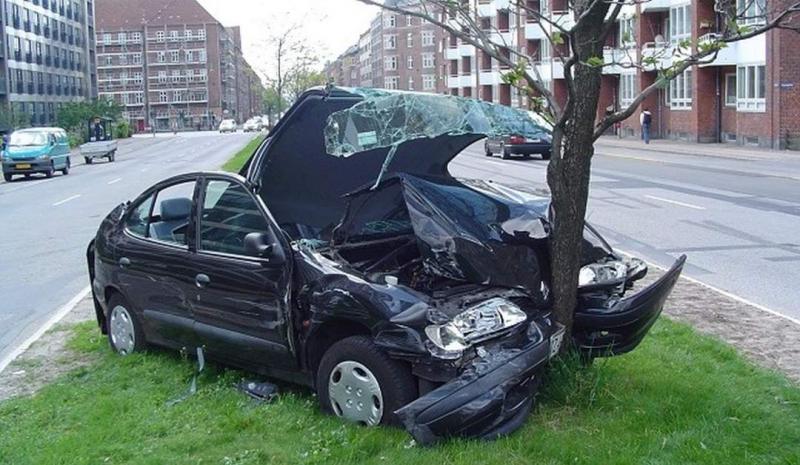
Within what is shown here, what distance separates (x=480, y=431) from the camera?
5.09 meters

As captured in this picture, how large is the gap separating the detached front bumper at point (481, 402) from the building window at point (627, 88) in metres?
48.9

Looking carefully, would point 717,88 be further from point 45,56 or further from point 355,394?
point 45,56

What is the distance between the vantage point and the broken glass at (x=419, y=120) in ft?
20.9

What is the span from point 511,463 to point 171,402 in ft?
8.01

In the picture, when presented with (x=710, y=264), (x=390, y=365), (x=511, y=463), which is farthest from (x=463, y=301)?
(x=710, y=264)

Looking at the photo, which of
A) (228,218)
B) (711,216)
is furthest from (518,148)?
(228,218)

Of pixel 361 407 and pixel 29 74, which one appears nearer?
pixel 361 407

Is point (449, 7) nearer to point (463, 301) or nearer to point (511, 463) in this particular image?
point (463, 301)

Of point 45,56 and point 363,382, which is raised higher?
point 45,56

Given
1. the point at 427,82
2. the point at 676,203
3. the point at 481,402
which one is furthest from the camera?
the point at 427,82

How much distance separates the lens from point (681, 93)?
1876 inches

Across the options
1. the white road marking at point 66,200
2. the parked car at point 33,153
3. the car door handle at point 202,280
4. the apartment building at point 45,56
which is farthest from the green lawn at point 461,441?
the apartment building at point 45,56

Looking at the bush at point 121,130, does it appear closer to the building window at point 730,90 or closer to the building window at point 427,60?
the building window at point 427,60

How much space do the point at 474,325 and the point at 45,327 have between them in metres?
5.22
